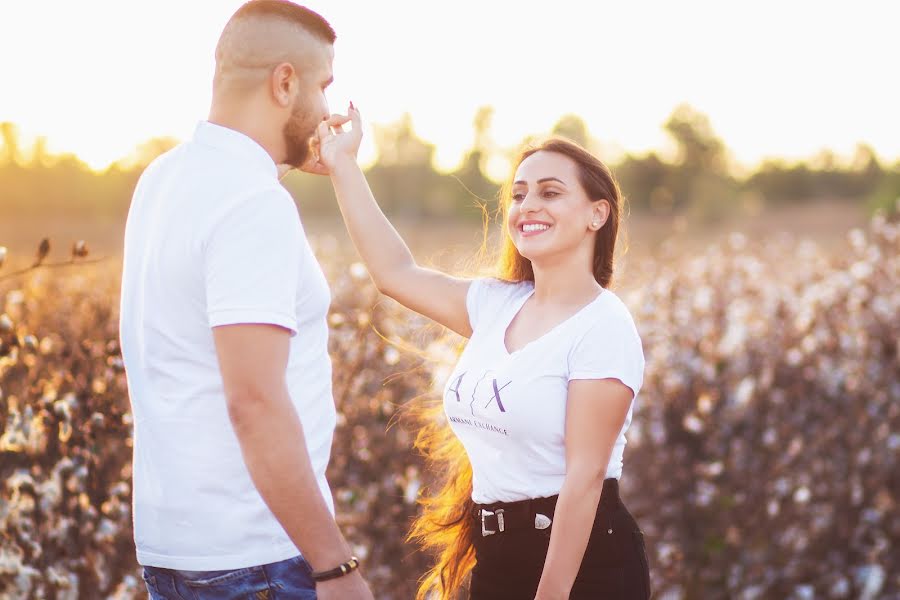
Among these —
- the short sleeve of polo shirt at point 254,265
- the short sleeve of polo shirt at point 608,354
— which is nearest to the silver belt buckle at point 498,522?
the short sleeve of polo shirt at point 608,354

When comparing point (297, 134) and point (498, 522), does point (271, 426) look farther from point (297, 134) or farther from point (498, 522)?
point (498, 522)

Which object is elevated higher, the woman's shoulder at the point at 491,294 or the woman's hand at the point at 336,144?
the woman's hand at the point at 336,144

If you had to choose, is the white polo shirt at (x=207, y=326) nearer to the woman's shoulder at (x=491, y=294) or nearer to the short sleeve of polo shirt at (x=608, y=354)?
the short sleeve of polo shirt at (x=608, y=354)

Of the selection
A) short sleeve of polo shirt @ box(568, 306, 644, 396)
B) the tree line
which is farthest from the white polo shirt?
the tree line

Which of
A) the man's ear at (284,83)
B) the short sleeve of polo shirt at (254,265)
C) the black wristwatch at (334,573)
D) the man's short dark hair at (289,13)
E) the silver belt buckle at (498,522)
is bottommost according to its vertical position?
the silver belt buckle at (498,522)

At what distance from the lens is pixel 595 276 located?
9.86 ft

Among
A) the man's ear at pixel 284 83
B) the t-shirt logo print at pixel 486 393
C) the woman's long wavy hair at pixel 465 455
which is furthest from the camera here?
the woman's long wavy hair at pixel 465 455

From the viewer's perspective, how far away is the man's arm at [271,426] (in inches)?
70.7

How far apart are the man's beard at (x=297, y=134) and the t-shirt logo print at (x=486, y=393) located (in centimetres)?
85

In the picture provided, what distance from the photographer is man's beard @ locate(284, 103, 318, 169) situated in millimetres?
2117

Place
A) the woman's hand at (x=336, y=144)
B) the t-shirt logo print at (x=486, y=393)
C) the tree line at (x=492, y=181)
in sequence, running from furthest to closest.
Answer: the tree line at (x=492, y=181), the woman's hand at (x=336, y=144), the t-shirt logo print at (x=486, y=393)

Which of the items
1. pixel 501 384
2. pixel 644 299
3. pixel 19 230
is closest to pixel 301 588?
pixel 501 384

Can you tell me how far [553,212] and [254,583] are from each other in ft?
4.62

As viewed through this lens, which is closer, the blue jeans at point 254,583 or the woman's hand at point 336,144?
the blue jeans at point 254,583
